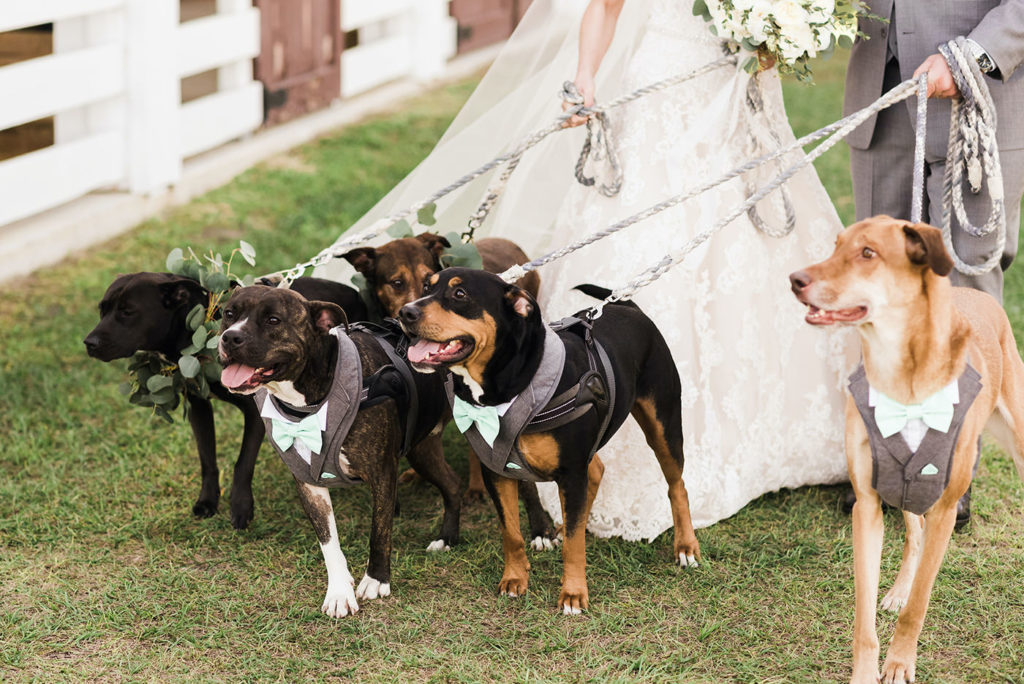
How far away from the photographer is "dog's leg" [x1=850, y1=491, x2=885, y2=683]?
312cm

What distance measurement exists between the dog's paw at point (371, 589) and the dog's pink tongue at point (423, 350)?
0.94 meters

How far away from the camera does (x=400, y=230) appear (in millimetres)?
4383

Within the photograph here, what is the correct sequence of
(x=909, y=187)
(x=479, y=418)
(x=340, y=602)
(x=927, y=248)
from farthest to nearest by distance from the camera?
1. (x=909, y=187)
2. (x=340, y=602)
3. (x=479, y=418)
4. (x=927, y=248)

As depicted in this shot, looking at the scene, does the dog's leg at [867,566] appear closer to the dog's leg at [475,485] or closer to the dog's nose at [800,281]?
the dog's nose at [800,281]

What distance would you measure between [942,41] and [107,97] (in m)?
5.66

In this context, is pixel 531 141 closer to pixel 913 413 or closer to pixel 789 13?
pixel 789 13

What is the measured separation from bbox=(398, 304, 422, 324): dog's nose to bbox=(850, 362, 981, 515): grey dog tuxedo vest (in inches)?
48.3

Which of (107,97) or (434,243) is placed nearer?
(434,243)

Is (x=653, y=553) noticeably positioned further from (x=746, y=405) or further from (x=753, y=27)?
(x=753, y=27)

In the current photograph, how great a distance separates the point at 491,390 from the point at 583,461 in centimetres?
39

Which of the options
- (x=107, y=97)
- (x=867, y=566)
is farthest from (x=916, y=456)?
(x=107, y=97)

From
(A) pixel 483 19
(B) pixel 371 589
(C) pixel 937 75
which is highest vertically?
(C) pixel 937 75

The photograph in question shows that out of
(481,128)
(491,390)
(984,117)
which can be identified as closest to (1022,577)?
(984,117)

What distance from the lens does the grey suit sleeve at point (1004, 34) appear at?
12.3 feet
